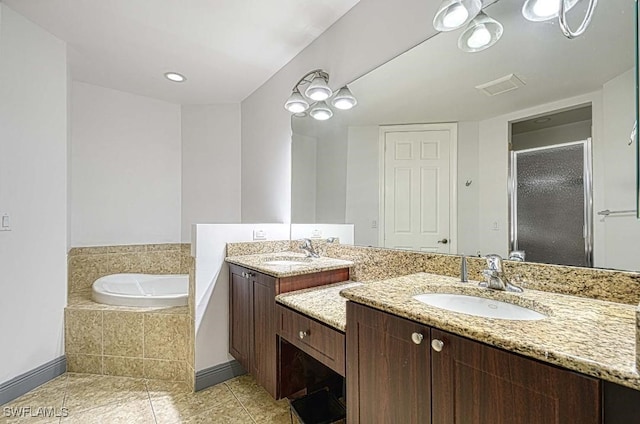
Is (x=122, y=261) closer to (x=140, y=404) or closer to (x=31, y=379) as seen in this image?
(x=31, y=379)

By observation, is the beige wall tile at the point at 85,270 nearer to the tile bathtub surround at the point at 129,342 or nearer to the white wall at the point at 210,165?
the tile bathtub surround at the point at 129,342

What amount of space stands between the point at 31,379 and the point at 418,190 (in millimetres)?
2861

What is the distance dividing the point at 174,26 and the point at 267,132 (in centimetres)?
111

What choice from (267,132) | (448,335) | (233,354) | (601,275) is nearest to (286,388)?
(233,354)

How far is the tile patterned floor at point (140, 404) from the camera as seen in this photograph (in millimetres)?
1773

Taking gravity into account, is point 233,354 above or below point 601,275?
below

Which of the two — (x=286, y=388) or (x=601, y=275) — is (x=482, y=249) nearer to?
(x=601, y=275)

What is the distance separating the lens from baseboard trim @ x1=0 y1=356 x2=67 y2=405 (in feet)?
6.37

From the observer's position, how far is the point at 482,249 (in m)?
1.39

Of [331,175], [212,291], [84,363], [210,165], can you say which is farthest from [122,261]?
[331,175]

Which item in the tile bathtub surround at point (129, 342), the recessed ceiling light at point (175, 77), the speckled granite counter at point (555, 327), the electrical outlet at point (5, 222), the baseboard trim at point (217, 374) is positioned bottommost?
the baseboard trim at point (217, 374)

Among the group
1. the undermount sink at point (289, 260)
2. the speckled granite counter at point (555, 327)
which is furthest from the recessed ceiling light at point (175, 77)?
the speckled granite counter at point (555, 327)

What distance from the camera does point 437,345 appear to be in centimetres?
85

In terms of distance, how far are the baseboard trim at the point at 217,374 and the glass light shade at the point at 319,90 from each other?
202 centimetres
